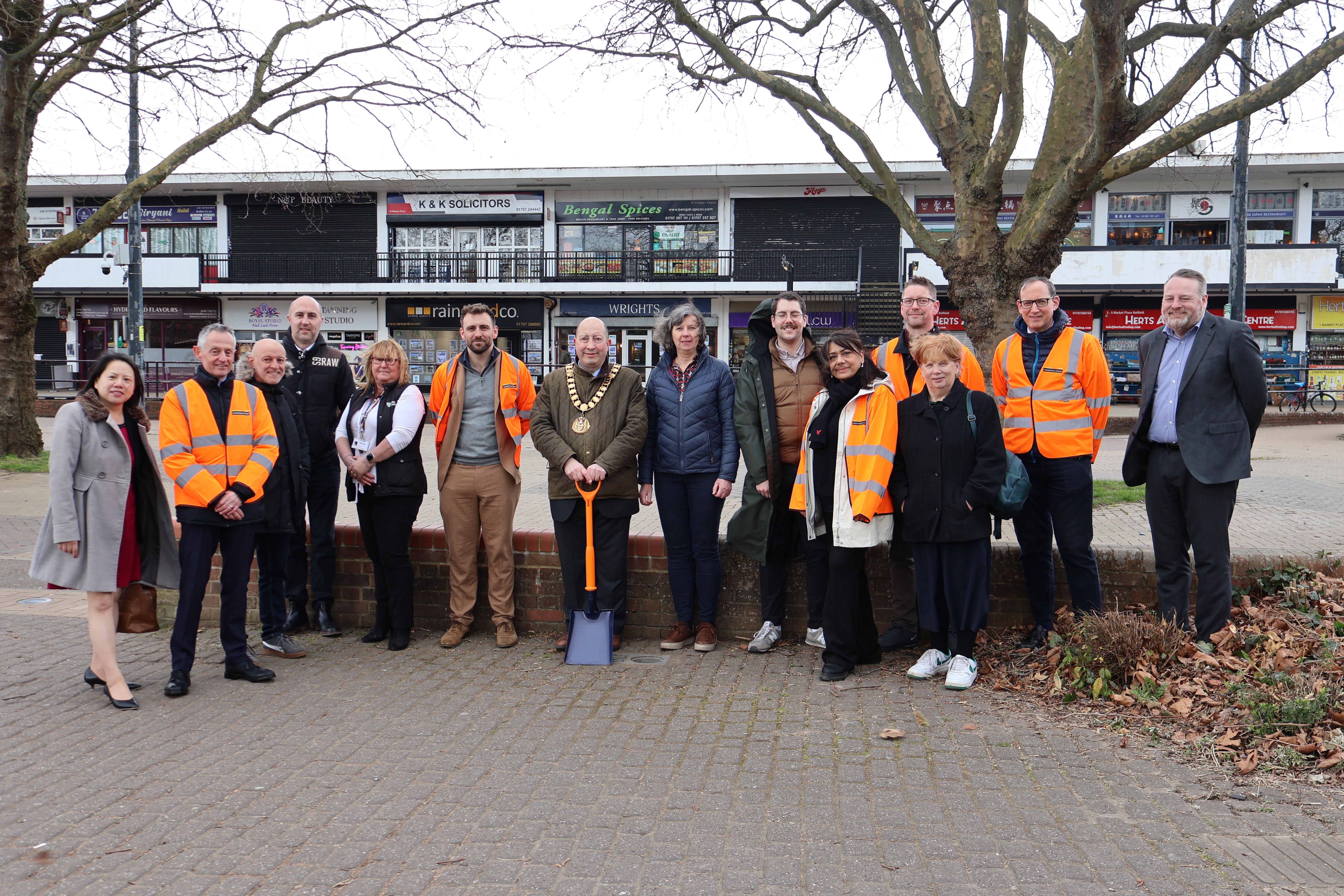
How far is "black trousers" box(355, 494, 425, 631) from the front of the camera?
19.0 feet

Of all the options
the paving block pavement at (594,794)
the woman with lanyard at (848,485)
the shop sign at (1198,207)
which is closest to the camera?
the paving block pavement at (594,794)

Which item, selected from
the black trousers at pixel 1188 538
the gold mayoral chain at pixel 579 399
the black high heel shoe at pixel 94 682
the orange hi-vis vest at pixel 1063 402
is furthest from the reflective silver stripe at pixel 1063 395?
the black high heel shoe at pixel 94 682

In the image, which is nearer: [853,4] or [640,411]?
[640,411]

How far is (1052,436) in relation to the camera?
5289mm

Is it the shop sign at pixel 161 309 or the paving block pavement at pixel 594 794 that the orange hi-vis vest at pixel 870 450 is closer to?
the paving block pavement at pixel 594 794

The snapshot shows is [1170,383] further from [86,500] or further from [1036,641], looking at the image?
[86,500]

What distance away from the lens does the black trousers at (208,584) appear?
5023mm

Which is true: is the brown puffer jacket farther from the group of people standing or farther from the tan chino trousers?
the tan chino trousers

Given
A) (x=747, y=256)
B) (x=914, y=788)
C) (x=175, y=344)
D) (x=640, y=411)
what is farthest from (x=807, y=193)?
(x=914, y=788)

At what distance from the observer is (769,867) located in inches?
121

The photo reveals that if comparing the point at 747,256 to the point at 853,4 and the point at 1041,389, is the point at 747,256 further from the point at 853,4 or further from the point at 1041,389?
the point at 1041,389

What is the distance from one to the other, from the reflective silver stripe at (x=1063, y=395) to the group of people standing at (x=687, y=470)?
16 mm

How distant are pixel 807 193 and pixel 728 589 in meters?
28.4

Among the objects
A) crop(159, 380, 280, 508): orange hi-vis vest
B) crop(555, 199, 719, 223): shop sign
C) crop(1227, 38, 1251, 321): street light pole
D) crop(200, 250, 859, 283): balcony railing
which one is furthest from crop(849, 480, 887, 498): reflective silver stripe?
crop(555, 199, 719, 223): shop sign
